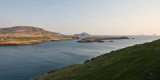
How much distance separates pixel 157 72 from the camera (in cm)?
2939

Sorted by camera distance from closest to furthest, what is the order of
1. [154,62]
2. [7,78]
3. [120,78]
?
1. [120,78]
2. [154,62]
3. [7,78]

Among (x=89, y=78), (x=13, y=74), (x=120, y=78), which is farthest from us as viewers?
(x=13, y=74)

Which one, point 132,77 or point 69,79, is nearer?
point 132,77

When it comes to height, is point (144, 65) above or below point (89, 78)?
above

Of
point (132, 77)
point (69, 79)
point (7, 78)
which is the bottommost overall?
point (7, 78)

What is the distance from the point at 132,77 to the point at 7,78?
177ft

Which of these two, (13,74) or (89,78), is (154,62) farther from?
(13,74)

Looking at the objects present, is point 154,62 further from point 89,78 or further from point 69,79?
point 69,79

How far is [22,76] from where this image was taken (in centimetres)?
7794

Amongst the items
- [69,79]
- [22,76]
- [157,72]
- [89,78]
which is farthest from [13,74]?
[157,72]

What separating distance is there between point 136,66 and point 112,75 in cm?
365

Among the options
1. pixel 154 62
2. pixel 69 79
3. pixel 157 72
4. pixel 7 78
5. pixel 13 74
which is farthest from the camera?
pixel 13 74

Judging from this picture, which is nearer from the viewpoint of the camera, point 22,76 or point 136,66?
point 136,66

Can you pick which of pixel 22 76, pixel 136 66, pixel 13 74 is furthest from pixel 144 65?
pixel 13 74
